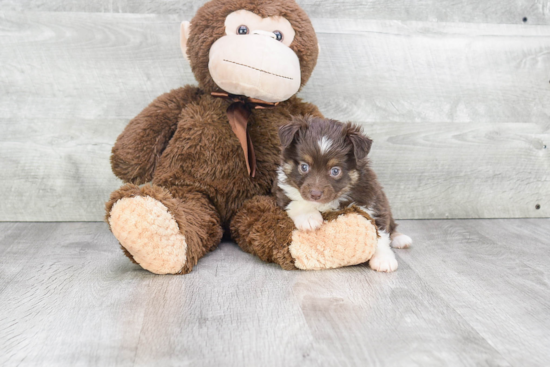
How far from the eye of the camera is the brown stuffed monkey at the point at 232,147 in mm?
1934

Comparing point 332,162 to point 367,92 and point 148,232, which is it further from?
point 367,92

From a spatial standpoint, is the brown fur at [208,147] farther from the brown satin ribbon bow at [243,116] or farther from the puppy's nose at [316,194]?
the puppy's nose at [316,194]

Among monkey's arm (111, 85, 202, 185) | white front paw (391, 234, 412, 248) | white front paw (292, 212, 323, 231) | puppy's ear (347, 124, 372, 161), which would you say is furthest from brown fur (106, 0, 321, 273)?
white front paw (391, 234, 412, 248)

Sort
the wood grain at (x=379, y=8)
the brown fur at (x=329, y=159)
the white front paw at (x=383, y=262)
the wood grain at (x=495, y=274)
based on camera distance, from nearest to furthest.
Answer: the wood grain at (x=495, y=274)
the brown fur at (x=329, y=159)
the white front paw at (x=383, y=262)
the wood grain at (x=379, y=8)

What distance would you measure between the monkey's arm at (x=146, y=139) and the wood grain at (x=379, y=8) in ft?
2.12

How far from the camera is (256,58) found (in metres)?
2.04

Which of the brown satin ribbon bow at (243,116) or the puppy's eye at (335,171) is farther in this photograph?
the brown satin ribbon bow at (243,116)

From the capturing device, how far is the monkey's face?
6.70 feet

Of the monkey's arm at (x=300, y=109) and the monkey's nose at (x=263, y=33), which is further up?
the monkey's nose at (x=263, y=33)

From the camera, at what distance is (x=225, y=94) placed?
7.43 feet

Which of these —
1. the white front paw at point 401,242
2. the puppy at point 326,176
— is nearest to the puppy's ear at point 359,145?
the puppy at point 326,176

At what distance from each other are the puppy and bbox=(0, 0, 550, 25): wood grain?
107 cm

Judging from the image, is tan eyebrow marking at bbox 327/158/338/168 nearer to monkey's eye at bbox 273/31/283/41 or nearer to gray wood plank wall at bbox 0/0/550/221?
monkey's eye at bbox 273/31/283/41

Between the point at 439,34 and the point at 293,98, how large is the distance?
3.43ft
